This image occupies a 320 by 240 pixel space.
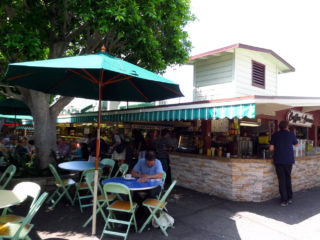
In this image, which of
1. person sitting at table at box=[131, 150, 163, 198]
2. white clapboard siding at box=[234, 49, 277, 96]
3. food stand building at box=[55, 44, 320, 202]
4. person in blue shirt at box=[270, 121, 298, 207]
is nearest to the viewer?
person sitting at table at box=[131, 150, 163, 198]

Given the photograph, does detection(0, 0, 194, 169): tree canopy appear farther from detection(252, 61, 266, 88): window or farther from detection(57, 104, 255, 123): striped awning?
detection(252, 61, 266, 88): window

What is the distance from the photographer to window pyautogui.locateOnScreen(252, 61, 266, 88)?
9617 millimetres

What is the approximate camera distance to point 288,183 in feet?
17.9

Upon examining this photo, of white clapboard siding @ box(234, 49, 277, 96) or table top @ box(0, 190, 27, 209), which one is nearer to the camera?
table top @ box(0, 190, 27, 209)

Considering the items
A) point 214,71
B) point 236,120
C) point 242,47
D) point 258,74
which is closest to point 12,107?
point 214,71

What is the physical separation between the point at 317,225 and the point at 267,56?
772 centimetres

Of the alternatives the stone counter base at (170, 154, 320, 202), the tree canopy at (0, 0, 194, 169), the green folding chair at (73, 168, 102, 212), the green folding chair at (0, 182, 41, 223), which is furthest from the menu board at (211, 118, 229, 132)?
the green folding chair at (0, 182, 41, 223)

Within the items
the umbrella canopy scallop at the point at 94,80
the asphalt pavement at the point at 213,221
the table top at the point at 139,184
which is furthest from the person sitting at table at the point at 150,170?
the umbrella canopy scallop at the point at 94,80

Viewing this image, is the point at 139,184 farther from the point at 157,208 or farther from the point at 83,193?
the point at 83,193

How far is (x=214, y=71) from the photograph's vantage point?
971 cm

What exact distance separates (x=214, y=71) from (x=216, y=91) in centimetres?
90

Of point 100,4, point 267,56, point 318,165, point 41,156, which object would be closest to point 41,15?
point 100,4

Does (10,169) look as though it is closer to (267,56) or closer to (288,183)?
(288,183)

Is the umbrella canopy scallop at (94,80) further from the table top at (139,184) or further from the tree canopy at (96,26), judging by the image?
the table top at (139,184)
